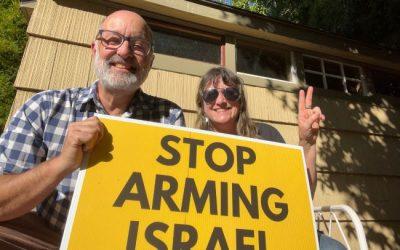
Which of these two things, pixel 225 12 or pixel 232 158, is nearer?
pixel 232 158

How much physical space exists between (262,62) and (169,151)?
3221 mm

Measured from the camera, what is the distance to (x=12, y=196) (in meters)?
1.22

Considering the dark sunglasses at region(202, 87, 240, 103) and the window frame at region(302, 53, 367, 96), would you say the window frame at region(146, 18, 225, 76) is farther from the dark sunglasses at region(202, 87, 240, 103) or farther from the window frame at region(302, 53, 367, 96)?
the window frame at region(302, 53, 367, 96)

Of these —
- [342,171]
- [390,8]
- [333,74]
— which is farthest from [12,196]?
[390,8]

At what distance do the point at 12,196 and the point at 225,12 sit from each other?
11.1 feet

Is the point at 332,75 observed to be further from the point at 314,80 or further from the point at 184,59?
the point at 184,59

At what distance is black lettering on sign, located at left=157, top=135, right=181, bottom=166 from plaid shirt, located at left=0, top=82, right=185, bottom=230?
0.58m

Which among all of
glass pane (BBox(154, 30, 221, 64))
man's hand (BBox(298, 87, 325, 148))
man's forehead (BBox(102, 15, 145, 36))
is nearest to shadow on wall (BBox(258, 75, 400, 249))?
glass pane (BBox(154, 30, 221, 64))

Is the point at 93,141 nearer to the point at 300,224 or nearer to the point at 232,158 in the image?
the point at 232,158

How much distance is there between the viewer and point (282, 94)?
13.4 ft

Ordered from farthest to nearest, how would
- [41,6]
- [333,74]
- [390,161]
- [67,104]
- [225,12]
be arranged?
1. [333,74]
2. [390,161]
3. [225,12]
4. [41,6]
5. [67,104]

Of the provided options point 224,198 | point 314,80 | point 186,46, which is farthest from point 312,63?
point 224,198

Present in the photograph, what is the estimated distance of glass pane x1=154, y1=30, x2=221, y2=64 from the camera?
3703 mm

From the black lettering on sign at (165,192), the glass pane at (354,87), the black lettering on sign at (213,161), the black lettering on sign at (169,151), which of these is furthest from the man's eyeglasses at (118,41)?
the glass pane at (354,87)
